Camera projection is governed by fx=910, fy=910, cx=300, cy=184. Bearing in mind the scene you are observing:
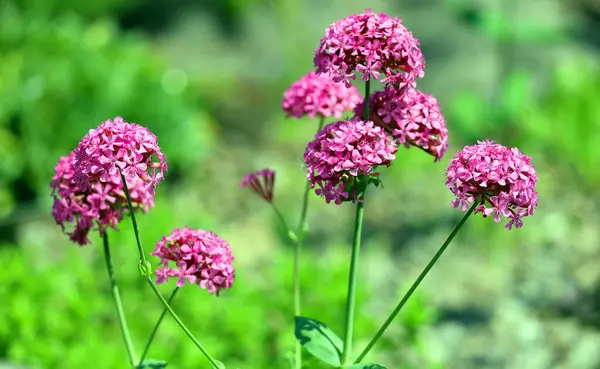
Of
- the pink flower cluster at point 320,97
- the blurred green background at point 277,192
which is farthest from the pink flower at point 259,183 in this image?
the blurred green background at point 277,192

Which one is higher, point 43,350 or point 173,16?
point 173,16

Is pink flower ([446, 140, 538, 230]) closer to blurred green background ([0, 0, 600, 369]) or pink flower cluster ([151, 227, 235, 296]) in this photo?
pink flower cluster ([151, 227, 235, 296])

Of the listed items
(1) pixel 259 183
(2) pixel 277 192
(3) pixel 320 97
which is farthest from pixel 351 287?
(2) pixel 277 192

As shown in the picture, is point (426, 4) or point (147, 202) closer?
point (147, 202)

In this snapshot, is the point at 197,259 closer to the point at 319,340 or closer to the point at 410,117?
the point at 319,340

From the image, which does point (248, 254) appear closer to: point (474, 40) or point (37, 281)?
point (37, 281)

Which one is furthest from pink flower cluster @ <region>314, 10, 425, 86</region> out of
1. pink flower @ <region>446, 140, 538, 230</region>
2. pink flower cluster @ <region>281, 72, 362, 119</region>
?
pink flower cluster @ <region>281, 72, 362, 119</region>

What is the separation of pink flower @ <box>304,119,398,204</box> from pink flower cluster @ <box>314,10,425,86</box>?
0.12 meters

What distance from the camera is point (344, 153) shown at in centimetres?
184

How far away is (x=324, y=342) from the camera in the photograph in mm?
2109

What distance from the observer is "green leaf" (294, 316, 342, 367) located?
2.05 meters

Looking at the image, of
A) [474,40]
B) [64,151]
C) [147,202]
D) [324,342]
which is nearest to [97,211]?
[147,202]

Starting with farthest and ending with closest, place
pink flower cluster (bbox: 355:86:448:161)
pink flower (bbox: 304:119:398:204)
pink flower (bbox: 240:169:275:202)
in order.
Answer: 1. pink flower (bbox: 240:169:275:202)
2. pink flower cluster (bbox: 355:86:448:161)
3. pink flower (bbox: 304:119:398:204)

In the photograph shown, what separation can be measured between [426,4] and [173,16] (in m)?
2.48
